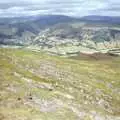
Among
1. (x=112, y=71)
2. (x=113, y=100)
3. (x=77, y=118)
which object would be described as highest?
(x=77, y=118)

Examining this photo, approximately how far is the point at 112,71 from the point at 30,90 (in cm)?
9351

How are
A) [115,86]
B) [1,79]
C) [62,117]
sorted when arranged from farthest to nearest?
[115,86]
[1,79]
[62,117]

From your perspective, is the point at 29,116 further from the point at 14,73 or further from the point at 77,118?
the point at 14,73

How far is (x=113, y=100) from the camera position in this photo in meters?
82.9

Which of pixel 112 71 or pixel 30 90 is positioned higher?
pixel 30 90

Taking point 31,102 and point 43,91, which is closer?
point 31,102

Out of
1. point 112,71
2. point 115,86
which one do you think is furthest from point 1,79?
point 112,71

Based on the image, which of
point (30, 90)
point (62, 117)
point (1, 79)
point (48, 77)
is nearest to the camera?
point (62, 117)

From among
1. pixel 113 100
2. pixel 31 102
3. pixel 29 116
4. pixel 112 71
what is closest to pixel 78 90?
pixel 113 100

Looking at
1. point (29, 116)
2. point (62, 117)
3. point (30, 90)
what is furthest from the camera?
point (30, 90)

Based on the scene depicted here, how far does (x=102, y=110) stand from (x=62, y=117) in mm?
16752

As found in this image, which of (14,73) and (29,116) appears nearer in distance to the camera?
(29,116)

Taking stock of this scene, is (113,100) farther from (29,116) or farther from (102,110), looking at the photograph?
(29,116)

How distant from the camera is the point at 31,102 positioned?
58625 mm
